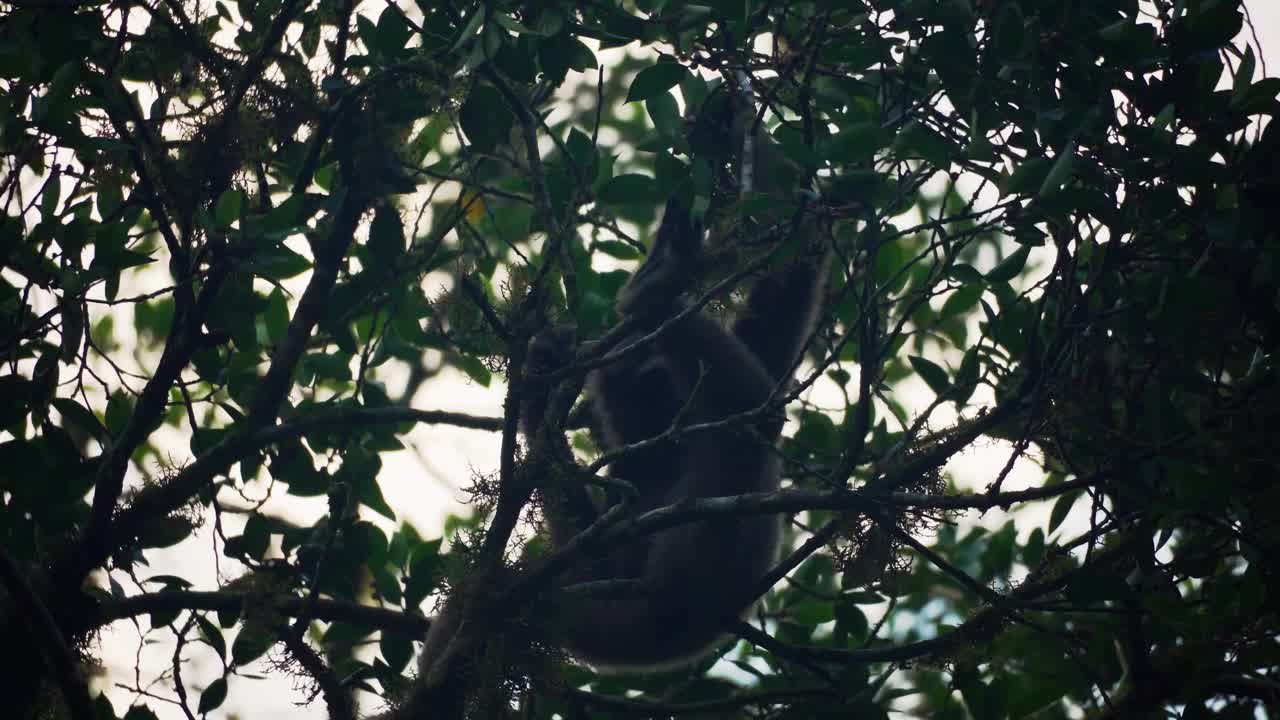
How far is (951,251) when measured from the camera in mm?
3627

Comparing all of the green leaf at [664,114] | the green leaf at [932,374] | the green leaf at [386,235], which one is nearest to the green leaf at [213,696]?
the green leaf at [386,235]

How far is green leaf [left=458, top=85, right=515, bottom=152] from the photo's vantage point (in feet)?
11.4

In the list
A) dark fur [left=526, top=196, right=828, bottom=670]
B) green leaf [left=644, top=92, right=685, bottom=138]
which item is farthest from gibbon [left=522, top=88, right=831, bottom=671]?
green leaf [left=644, top=92, right=685, bottom=138]

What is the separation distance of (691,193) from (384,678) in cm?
229

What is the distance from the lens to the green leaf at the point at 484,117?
3.47 m

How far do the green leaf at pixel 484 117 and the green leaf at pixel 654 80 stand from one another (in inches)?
19.3

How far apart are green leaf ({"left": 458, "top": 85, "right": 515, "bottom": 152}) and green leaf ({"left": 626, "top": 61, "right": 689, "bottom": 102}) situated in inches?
19.3

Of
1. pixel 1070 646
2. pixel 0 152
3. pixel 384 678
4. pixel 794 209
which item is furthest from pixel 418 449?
pixel 1070 646

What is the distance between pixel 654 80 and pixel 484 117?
592 millimetres

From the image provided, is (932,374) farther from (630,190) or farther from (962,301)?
(630,190)

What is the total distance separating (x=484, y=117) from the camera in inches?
137

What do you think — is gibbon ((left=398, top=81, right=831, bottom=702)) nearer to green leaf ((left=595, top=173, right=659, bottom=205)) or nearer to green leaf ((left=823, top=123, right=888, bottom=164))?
green leaf ((left=595, top=173, right=659, bottom=205))

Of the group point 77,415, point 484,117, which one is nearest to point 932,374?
point 484,117

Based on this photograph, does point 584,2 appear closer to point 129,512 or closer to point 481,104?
point 481,104
